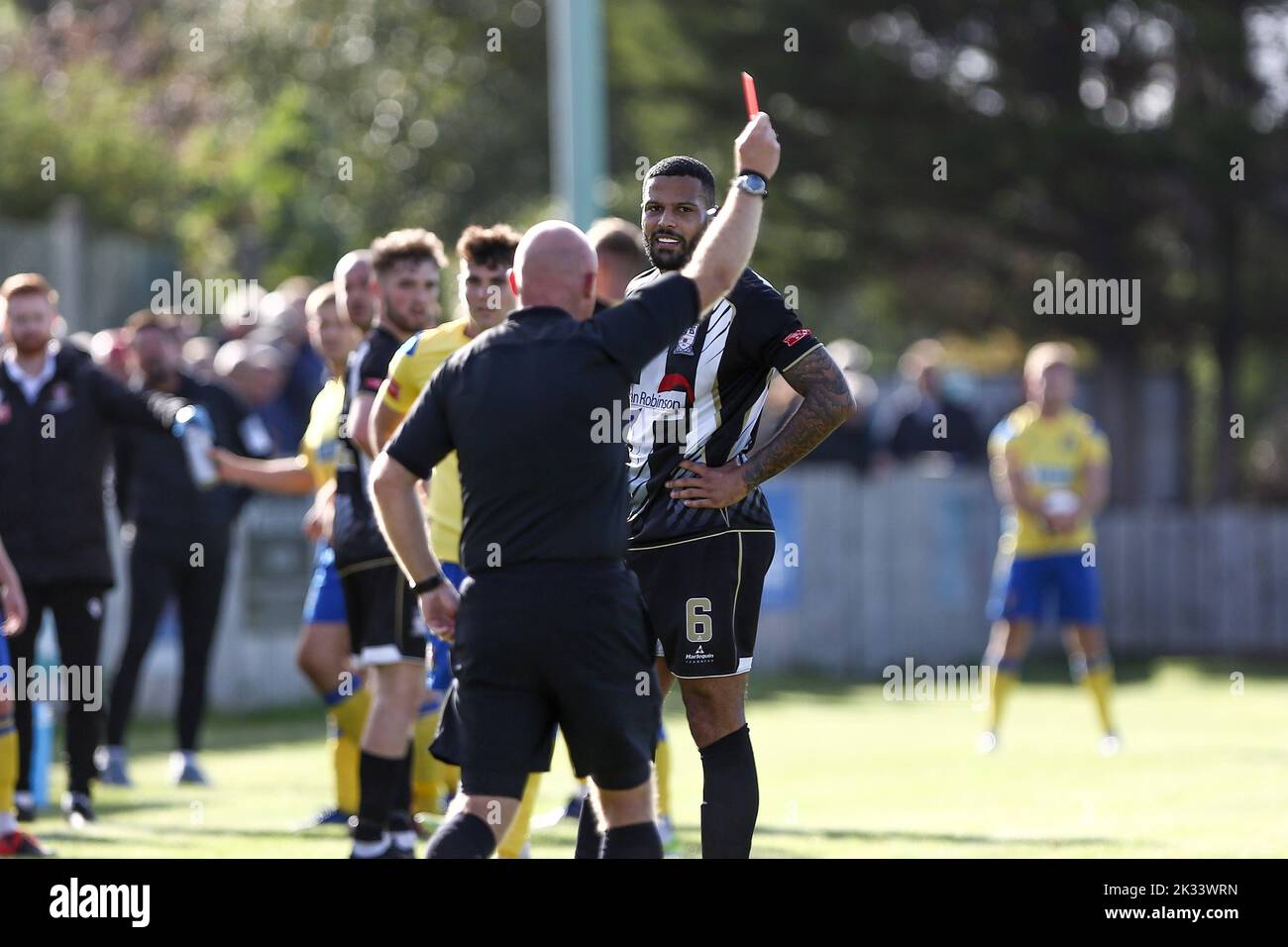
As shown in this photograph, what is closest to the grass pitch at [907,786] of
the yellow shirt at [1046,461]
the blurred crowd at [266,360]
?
the yellow shirt at [1046,461]

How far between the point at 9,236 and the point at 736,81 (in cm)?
921

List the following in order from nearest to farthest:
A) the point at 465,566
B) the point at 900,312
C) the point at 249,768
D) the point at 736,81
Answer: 1. the point at 465,566
2. the point at 249,768
3. the point at 736,81
4. the point at 900,312

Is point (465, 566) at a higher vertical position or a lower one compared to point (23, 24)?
lower

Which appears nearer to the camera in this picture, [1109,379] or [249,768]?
[249,768]

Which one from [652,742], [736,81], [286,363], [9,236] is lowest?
[652,742]

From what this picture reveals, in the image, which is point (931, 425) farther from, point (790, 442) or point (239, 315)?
point (790, 442)

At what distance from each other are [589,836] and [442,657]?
66.4 inches

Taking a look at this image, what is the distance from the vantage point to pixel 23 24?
122ft

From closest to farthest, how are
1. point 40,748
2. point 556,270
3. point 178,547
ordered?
point 556,270
point 40,748
point 178,547

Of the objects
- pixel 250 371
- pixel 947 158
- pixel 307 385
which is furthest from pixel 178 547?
pixel 947 158

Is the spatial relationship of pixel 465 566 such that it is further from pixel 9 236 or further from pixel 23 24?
pixel 23 24

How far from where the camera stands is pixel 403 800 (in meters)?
9.44

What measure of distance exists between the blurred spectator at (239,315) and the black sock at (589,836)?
37.6 feet
